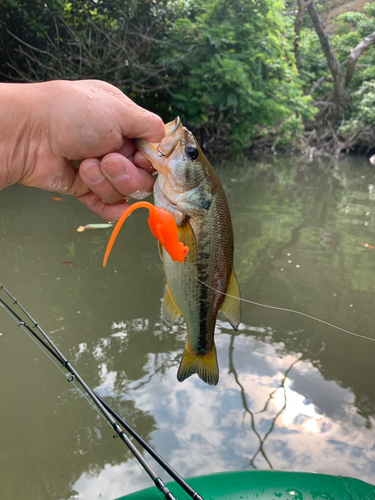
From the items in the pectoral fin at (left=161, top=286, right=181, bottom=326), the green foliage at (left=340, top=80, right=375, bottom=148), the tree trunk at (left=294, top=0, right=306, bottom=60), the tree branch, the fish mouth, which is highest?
the tree trunk at (left=294, top=0, right=306, bottom=60)

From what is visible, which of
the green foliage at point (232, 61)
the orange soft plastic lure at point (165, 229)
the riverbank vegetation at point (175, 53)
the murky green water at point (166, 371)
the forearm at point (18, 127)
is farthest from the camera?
the green foliage at point (232, 61)

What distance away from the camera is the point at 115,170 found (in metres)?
1.71

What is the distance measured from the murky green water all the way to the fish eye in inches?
58.7

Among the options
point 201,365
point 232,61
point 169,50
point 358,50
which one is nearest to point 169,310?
point 201,365

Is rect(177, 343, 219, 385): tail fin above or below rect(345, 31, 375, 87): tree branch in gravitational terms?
below

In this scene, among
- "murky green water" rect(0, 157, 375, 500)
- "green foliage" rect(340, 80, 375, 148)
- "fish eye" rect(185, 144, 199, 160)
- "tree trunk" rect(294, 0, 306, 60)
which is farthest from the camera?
"green foliage" rect(340, 80, 375, 148)

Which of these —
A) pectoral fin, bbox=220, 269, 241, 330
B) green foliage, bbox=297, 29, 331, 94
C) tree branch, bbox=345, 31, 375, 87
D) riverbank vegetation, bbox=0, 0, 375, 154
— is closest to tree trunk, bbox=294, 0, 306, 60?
riverbank vegetation, bbox=0, 0, 375, 154

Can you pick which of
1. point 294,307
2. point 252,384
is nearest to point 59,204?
point 294,307

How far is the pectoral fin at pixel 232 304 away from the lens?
65.1 inches

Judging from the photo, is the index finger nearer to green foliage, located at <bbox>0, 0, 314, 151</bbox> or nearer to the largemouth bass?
the largemouth bass

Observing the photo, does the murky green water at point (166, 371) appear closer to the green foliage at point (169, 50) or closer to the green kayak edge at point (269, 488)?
the green kayak edge at point (269, 488)

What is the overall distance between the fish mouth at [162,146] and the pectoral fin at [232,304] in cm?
57

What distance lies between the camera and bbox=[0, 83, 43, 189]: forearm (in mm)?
A: 1591

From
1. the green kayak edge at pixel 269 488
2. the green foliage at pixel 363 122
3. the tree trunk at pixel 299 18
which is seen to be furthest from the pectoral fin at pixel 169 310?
the tree trunk at pixel 299 18
